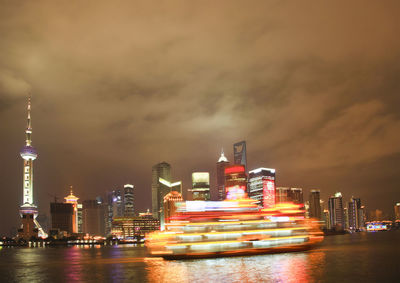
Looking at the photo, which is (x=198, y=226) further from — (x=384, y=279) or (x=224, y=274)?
(x=384, y=279)

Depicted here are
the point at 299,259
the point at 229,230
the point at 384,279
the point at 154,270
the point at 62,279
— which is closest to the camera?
the point at 384,279

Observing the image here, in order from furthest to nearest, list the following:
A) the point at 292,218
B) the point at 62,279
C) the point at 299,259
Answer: the point at 292,218 → the point at 299,259 → the point at 62,279

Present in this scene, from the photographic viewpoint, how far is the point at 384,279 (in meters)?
37.3

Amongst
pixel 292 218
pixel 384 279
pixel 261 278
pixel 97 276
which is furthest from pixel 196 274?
pixel 292 218

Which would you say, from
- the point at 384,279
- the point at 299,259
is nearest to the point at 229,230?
the point at 299,259

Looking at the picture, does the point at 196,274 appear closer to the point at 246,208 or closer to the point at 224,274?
the point at 224,274

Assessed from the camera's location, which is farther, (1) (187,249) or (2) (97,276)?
(1) (187,249)

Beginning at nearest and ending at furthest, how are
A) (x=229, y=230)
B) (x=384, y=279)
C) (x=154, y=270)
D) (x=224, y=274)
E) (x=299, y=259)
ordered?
(x=384, y=279) < (x=224, y=274) < (x=154, y=270) < (x=299, y=259) < (x=229, y=230)

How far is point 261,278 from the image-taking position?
39.0 m

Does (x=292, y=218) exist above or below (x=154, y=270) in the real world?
above

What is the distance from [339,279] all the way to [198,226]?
22.9m

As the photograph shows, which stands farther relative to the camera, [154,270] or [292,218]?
[292,218]

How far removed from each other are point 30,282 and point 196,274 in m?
16.6

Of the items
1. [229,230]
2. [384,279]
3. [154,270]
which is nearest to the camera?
[384,279]
